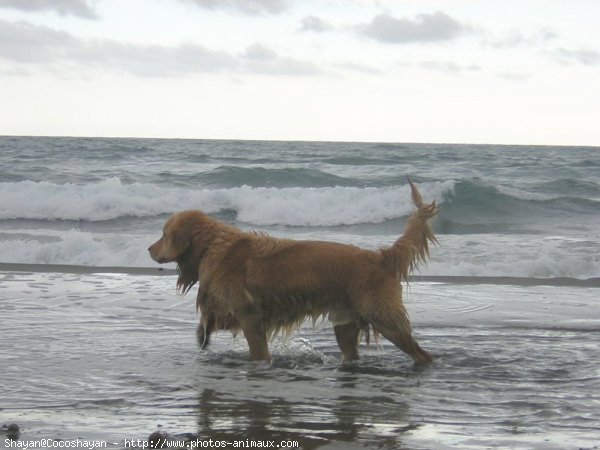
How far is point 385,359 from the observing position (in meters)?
6.90

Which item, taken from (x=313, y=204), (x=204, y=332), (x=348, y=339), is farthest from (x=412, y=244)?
(x=313, y=204)

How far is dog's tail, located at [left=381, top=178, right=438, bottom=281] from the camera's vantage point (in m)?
6.54

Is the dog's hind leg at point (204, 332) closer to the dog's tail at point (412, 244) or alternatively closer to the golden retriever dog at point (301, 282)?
the golden retriever dog at point (301, 282)

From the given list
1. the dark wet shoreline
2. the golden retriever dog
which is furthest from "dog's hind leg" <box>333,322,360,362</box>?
the dark wet shoreline

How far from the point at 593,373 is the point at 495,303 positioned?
11.3 ft

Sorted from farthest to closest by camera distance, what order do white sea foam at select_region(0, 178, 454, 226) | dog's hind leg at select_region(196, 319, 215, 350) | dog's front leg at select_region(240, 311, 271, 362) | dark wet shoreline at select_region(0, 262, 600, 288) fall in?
white sea foam at select_region(0, 178, 454, 226), dark wet shoreline at select_region(0, 262, 600, 288), dog's hind leg at select_region(196, 319, 215, 350), dog's front leg at select_region(240, 311, 271, 362)

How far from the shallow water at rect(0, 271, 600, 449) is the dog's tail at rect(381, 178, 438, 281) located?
78 cm

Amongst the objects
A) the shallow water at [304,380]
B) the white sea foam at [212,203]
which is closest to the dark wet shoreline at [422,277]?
the shallow water at [304,380]

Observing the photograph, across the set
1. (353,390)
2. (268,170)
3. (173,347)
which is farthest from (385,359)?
(268,170)

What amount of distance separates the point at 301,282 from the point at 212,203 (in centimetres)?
1620

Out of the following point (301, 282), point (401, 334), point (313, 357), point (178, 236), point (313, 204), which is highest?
point (178, 236)

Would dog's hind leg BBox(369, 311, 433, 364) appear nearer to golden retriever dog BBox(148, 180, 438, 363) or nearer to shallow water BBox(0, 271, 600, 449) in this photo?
golden retriever dog BBox(148, 180, 438, 363)

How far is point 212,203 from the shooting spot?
73.9ft

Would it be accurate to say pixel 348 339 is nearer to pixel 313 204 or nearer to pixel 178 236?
pixel 178 236
